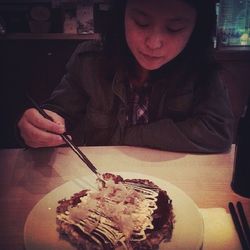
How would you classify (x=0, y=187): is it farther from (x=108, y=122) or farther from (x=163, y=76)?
(x=163, y=76)

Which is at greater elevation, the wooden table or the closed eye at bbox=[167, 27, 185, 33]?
the closed eye at bbox=[167, 27, 185, 33]

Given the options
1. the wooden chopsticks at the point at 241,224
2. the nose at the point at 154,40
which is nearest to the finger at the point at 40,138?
the nose at the point at 154,40

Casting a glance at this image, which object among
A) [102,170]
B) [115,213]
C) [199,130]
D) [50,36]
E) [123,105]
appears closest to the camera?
[115,213]

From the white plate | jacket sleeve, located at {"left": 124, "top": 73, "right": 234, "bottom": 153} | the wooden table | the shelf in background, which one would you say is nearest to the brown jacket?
jacket sleeve, located at {"left": 124, "top": 73, "right": 234, "bottom": 153}

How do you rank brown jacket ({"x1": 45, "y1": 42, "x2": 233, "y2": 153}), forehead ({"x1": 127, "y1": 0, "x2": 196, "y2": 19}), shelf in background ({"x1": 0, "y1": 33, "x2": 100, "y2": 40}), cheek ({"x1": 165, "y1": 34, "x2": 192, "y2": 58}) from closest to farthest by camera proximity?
forehead ({"x1": 127, "y1": 0, "x2": 196, "y2": 19})
cheek ({"x1": 165, "y1": 34, "x2": 192, "y2": 58})
brown jacket ({"x1": 45, "y1": 42, "x2": 233, "y2": 153})
shelf in background ({"x1": 0, "y1": 33, "x2": 100, "y2": 40})

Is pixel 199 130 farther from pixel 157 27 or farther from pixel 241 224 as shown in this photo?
pixel 241 224

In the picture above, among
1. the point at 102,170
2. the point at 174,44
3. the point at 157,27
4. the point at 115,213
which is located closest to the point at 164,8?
the point at 157,27

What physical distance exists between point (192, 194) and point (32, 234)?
49 cm

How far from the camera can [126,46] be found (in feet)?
5.56

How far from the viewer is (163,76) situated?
1677 millimetres

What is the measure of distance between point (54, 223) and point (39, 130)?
0.42 m

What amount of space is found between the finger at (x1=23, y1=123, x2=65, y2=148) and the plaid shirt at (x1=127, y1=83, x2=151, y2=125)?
55 centimetres

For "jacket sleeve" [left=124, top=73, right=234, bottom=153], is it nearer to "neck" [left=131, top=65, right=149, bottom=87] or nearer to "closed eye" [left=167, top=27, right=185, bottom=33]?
"neck" [left=131, top=65, right=149, bottom=87]

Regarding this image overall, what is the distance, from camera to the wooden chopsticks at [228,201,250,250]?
0.90 m
